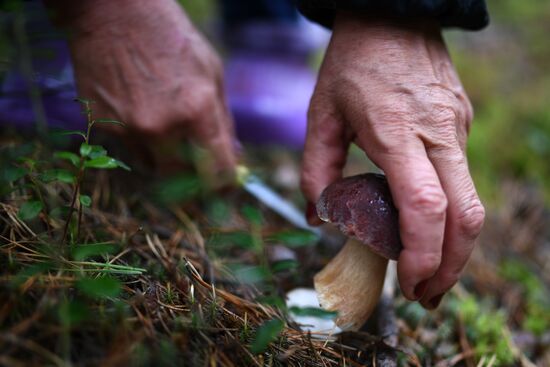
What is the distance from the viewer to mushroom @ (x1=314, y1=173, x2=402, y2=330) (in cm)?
132

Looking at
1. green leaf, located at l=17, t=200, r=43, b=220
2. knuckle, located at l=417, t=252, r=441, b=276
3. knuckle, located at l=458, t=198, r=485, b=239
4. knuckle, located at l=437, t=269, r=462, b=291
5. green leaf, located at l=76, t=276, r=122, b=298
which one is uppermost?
knuckle, located at l=458, t=198, r=485, b=239

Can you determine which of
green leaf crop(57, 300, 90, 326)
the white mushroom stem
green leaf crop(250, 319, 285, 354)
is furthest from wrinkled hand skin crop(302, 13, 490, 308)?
green leaf crop(57, 300, 90, 326)

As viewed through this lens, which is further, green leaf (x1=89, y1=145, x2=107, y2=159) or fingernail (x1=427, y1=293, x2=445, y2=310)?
fingernail (x1=427, y1=293, x2=445, y2=310)

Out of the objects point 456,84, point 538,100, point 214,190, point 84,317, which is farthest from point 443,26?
point 538,100

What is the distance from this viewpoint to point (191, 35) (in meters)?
1.84

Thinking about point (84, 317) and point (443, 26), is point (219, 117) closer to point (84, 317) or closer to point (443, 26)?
point (443, 26)

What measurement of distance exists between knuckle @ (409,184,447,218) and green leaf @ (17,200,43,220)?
105 centimetres

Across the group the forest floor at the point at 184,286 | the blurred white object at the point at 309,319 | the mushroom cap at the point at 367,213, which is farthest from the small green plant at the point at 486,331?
the mushroom cap at the point at 367,213

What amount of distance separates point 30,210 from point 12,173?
0.37ft

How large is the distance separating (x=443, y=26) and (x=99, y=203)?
160cm

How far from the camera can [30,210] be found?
3.96ft

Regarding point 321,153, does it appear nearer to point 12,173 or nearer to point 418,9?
point 418,9

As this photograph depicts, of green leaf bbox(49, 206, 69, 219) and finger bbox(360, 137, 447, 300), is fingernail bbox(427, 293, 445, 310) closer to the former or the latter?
finger bbox(360, 137, 447, 300)

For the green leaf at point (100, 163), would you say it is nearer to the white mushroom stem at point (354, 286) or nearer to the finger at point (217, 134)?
the finger at point (217, 134)
